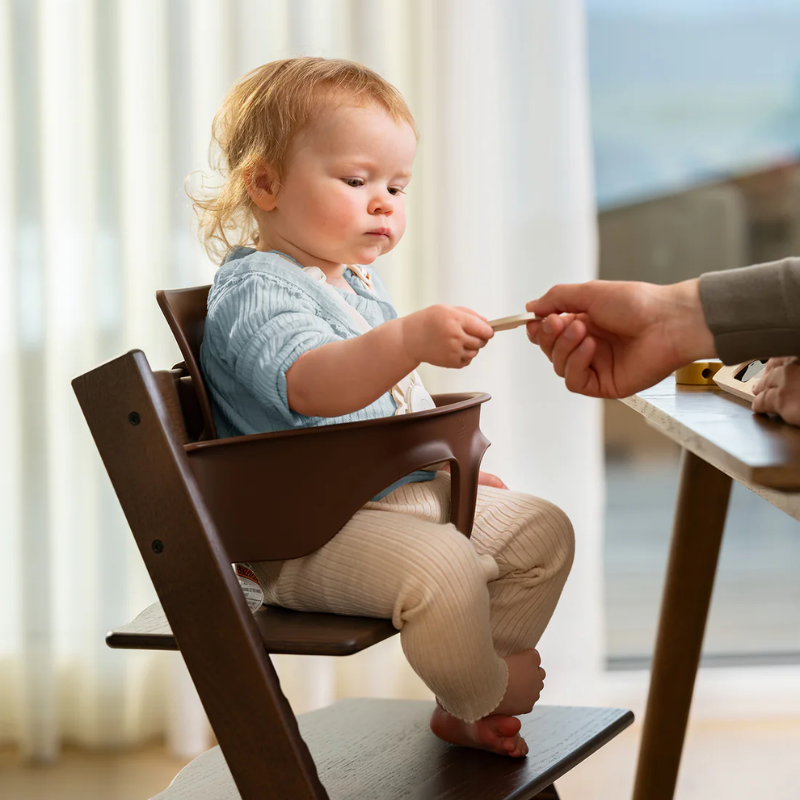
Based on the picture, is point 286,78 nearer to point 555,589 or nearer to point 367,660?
point 555,589

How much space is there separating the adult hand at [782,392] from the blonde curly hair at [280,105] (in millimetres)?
444

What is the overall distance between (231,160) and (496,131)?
Result: 0.89m

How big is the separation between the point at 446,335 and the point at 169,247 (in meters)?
1.15

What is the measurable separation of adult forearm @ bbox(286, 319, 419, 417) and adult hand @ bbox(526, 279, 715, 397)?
0.46ft

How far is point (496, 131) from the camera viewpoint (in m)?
1.87

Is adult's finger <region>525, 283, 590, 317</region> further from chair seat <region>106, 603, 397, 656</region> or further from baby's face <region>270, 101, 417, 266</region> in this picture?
chair seat <region>106, 603, 397, 656</region>

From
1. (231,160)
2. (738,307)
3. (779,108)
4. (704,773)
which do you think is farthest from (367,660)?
(779,108)

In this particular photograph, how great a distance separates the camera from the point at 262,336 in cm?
91

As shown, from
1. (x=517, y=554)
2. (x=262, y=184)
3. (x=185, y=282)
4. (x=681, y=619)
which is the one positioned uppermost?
(x=262, y=184)

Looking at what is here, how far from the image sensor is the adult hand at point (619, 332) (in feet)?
2.76

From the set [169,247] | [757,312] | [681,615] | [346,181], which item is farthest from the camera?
[169,247]

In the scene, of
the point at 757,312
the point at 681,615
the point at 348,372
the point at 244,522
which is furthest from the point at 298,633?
the point at 681,615

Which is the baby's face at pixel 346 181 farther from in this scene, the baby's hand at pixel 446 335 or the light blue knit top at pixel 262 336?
the baby's hand at pixel 446 335

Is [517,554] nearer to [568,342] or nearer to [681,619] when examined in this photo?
[568,342]
